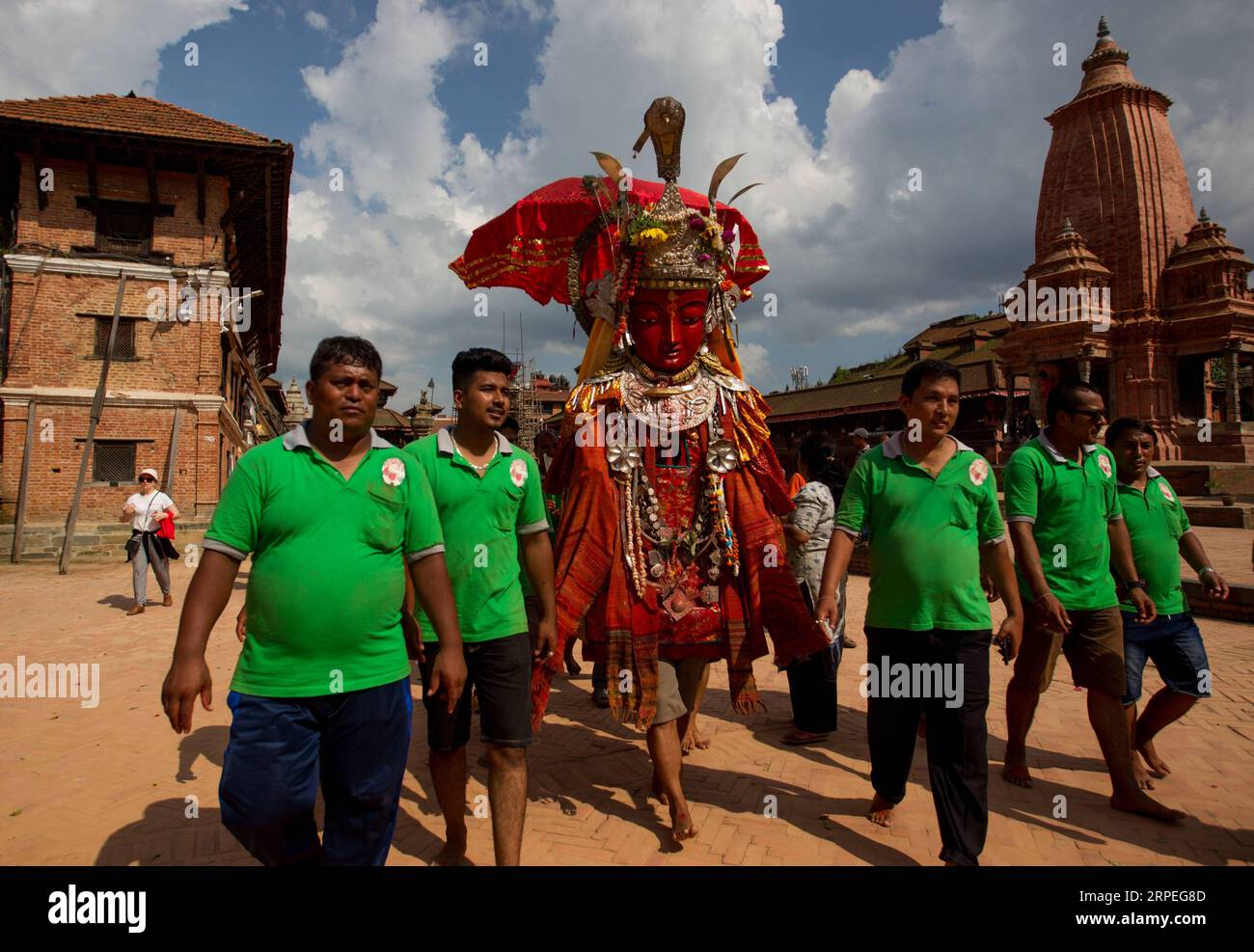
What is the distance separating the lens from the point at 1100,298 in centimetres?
2675

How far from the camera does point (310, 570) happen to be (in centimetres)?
221

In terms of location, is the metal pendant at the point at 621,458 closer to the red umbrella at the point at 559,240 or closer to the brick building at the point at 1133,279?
the red umbrella at the point at 559,240

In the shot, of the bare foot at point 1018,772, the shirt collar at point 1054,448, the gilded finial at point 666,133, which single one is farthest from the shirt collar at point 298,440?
the bare foot at point 1018,772

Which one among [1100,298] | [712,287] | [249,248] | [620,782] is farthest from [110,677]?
[1100,298]

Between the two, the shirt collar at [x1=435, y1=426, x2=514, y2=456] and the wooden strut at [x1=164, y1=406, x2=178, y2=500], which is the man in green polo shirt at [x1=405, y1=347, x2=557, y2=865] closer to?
the shirt collar at [x1=435, y1=426, x2=514, y2=456]

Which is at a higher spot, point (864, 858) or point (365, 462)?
point (365, 462)

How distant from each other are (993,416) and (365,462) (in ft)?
98.6

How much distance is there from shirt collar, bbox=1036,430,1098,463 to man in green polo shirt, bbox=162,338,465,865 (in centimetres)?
335

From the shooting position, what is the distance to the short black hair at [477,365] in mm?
3172

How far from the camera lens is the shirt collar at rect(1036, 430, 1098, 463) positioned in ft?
12.4

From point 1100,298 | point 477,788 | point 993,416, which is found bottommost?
point 477,788

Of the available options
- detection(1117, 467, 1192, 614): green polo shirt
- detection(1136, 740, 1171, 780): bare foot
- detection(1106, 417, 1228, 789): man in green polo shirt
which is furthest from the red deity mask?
detection(1136, 740, 1171, 780): bare foot
